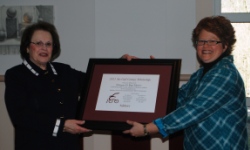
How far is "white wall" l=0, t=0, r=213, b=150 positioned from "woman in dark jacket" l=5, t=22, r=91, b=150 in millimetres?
488

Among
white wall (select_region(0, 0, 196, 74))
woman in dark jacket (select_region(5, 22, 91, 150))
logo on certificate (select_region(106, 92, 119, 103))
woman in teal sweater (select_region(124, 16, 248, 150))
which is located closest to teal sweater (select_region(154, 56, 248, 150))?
woman in teal sweater (select_region(124, 16, 248, 150))

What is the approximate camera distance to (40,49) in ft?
6.77

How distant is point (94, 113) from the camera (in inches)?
81.8

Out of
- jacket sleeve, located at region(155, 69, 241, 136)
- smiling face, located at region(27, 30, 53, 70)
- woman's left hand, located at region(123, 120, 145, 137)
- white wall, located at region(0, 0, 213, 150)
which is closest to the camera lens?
jacket sleeve, located at region(155, 69, 241, 136)

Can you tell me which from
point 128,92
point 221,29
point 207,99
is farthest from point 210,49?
point 128,92

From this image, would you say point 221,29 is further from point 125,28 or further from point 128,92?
point 125,28

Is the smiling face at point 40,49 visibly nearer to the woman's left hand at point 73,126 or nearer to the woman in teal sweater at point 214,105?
the woman's left hand at point 73,126

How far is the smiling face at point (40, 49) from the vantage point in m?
2.06

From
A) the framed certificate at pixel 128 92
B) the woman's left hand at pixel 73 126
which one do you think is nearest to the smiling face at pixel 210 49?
the framed certificate at pixel 128 92

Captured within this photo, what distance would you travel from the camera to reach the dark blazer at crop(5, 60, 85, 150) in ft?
6.41

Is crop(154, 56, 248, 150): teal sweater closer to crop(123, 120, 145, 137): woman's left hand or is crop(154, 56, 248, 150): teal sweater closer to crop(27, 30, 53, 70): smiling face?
crop(123, 120, 145, 137): woman's left hand

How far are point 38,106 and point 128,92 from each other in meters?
0.50

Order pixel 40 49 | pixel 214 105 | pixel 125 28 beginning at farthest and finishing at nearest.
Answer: pixel 125 28
pixel 40 49
pixel 214 105

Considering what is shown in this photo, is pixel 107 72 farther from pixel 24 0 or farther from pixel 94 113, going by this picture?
pixel 24 0
